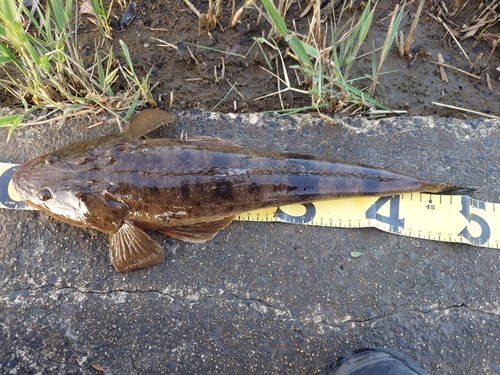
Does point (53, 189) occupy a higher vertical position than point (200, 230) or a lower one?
higher

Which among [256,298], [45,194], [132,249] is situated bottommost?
[256,298]

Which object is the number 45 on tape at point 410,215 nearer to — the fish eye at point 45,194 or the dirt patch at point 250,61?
the dirt patch at point 250,61

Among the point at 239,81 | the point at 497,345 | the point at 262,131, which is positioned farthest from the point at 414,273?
the point at 239,81

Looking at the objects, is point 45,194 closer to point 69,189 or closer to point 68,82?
point 69,189

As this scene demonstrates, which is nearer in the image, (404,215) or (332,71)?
(404,215)

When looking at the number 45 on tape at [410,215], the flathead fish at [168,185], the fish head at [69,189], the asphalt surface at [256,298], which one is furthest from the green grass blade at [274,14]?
the fish head at [69,189]

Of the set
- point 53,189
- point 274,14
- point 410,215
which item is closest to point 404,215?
point 410,215

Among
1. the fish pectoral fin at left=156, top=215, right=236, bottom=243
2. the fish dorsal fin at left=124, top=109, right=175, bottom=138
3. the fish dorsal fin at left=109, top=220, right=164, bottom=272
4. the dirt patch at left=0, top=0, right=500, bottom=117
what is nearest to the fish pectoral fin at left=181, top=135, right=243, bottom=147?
the fish dorsal fin at left=124, top=109, right=175, bottom=138

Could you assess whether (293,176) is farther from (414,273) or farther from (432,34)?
(432,34)
